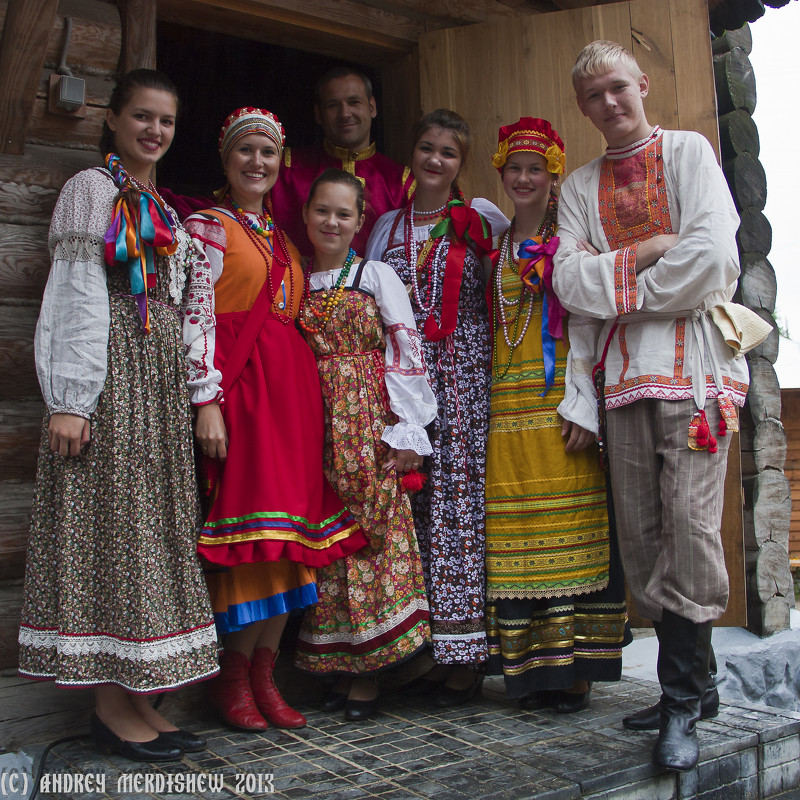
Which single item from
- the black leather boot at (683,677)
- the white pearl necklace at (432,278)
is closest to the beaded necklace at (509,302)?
the white pearl necklace at (432,278)

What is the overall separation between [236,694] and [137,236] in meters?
1.50

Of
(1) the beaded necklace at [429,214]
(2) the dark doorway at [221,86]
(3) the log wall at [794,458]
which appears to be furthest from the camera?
(3) the log wall at [794,458]

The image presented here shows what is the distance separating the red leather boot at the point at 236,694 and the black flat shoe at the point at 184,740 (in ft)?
0.55

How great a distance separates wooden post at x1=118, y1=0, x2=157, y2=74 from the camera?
3.10 m

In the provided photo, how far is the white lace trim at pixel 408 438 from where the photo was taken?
2.86 m

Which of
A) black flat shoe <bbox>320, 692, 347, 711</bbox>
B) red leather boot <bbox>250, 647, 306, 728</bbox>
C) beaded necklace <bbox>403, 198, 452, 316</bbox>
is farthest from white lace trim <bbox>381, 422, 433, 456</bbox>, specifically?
black flat shoe <bbox>320, 692, 347, 711</bbox>

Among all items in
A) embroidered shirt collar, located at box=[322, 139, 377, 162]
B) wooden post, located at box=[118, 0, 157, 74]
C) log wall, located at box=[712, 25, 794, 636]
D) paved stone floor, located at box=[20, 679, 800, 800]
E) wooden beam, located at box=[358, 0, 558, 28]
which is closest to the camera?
paved stone floor, located at box=[20, 679, 800, 800]

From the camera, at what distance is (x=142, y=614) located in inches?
92.3

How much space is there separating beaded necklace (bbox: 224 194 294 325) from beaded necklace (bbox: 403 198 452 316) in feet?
Result: 1.57

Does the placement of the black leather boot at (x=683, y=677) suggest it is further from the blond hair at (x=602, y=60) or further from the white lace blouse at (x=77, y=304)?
the white lace blouse at (x=77, y=304)

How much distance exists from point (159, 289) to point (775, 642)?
3.41m

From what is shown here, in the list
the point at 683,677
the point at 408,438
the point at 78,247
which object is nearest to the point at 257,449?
the point at 408,438

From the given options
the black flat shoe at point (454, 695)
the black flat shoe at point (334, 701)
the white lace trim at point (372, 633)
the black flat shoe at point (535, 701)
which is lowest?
the black flat shoe at point (535, 701)

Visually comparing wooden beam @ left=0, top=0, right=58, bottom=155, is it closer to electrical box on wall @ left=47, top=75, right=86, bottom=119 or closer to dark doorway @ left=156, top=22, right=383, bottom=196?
electrical box on wall @ left=47, top=75, right=86, bottom=119
